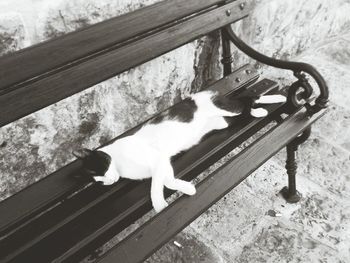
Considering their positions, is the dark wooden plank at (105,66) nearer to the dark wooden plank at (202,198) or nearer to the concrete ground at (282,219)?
the dark wooden plank at (202,198)

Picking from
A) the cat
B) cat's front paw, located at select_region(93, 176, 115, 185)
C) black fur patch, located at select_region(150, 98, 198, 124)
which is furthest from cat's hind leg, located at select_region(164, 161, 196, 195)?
black fur patch, located at select_region(150, 98, 198, 124)

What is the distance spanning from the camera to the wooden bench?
4.63ft

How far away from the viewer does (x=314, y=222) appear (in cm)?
213

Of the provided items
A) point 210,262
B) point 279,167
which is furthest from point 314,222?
point 210,262

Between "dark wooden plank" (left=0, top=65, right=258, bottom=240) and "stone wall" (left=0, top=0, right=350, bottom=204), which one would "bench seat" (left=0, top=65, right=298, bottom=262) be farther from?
"stone wall" (left=0, top=0, right=350, bottom=204)

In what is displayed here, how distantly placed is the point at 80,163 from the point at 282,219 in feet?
3.79

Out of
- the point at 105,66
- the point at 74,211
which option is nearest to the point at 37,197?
the point at 74,211

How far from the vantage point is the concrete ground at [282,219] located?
1990 millimetres

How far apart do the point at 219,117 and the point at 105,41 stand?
0.69m

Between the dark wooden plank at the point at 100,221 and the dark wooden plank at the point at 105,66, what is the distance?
0.44 metres

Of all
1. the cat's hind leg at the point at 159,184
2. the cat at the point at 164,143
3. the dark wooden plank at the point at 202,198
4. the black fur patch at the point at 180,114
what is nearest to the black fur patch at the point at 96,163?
the cat at the point at 164,143

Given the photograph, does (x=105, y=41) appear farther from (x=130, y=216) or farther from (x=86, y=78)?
(x=130, y=216)

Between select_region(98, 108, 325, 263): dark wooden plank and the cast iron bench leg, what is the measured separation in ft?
0.57

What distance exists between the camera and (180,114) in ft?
6.47
